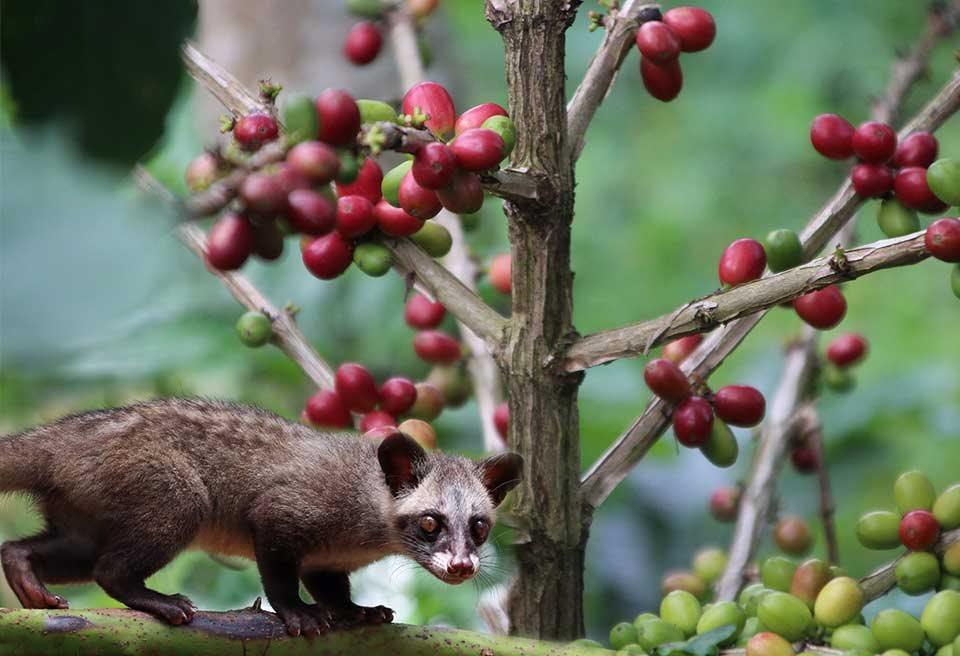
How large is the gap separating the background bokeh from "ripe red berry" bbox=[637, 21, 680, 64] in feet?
2.62

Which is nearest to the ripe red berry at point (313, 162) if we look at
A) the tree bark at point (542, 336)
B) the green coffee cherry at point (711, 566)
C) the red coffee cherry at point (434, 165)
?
the red coffee cherry at point (434, 165)

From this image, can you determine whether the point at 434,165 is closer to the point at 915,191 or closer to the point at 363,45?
the point at 915,191

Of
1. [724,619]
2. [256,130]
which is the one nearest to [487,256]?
[724,619]

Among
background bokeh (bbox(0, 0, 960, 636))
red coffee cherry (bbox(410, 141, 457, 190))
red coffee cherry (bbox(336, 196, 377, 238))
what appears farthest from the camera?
red coffee cherry (bbox(336, 196, 377, 238))

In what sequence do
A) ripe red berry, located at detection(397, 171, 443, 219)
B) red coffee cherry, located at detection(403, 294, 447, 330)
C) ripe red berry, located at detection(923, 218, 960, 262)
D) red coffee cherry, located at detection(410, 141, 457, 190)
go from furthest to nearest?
red coffee cherry, located at detection(403, 294, 447, 330)
ripe red berry, located at detection(397, 171, 443, 219)
ripe red berry, located at detection(923, 218, 960, 262)
red coffee cherry, located at detection(410, 141, 457, 190)

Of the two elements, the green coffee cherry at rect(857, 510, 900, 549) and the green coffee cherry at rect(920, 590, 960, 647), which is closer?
the green coffee cherry at rect(920, 590, 960, 647)

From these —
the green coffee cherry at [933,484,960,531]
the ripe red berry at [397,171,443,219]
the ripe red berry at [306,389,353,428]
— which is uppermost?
the ripe red berry at [306,389,353,428]

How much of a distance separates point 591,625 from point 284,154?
2.57m

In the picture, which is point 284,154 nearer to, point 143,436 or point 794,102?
point 143,436

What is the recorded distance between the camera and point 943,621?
1714 millimetres

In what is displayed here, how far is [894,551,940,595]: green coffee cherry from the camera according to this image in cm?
186

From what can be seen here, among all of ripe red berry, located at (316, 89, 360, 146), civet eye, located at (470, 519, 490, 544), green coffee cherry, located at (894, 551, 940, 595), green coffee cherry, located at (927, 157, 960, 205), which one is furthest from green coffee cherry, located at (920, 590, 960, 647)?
ripe red berry, located at (316, 89, 360, 146)

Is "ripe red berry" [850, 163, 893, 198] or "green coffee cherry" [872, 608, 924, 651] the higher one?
"ripe red berry" [850, 163, 893, 198]

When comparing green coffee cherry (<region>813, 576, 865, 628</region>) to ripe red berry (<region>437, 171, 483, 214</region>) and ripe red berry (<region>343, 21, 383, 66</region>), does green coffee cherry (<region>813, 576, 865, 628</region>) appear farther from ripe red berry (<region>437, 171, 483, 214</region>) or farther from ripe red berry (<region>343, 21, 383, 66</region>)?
ripe red berry (<region>343, 21, 383, 66</region>)
